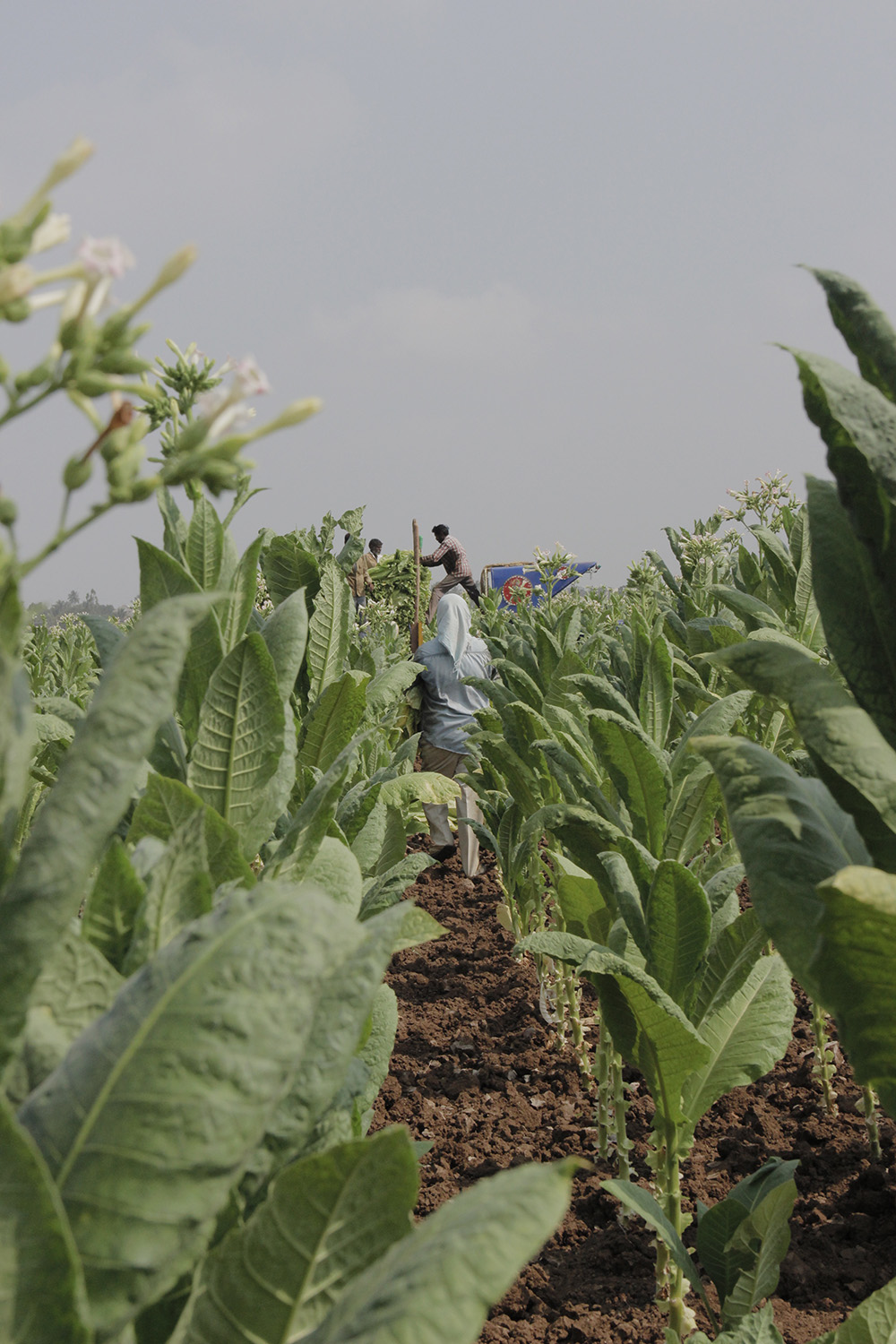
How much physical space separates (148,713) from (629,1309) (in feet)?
8.46

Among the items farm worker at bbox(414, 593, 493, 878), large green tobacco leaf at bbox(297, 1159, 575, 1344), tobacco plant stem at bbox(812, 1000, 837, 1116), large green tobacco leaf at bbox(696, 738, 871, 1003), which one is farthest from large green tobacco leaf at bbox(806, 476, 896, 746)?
farm worker at bbox(414, 593, 493, 878)

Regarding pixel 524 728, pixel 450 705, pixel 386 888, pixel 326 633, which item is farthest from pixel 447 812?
pixel 386 888

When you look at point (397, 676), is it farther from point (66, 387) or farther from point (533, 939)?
point (66, 387)

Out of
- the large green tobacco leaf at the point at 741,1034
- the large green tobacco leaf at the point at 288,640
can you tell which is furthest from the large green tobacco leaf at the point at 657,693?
the large green tobacco leaf at the point at 288,640

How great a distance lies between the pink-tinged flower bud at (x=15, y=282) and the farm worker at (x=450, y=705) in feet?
22.4

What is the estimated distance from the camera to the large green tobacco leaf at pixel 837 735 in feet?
3.51

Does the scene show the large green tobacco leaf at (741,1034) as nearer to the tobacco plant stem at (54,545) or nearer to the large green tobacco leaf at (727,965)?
the large green tobacco leaf at (727,965)

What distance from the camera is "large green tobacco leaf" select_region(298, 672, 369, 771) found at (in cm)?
278

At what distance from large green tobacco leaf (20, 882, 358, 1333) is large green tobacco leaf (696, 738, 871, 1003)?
62 centimetres

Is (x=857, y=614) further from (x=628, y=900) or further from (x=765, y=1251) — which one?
(x=765, y=1251)

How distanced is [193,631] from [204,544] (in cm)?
17

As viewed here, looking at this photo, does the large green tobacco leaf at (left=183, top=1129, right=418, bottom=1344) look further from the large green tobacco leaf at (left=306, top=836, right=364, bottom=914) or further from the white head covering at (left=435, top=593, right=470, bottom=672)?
the white head covering at (left=435, top=593, right=470, bottom=672)

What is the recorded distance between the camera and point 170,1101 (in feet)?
2.41

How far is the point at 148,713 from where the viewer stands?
78 centimetres
